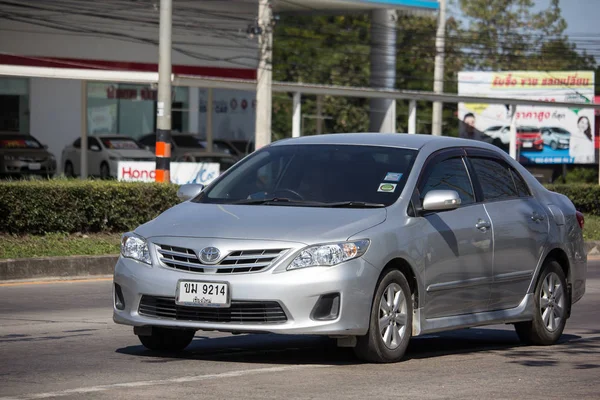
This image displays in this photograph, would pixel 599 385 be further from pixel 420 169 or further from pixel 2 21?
pixel 2 21

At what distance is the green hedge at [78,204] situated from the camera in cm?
1747

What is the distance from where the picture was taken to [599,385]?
7.64 m

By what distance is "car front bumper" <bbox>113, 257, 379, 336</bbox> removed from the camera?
771 cm

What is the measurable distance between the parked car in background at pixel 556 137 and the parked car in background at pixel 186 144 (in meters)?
26.0

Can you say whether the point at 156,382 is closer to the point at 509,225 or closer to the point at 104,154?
the point at 509,225

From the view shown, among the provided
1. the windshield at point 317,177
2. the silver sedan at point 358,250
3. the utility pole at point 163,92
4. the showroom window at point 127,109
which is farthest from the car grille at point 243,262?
the showroom window at point 127,109

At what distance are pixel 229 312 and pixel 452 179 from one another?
7.72 feet

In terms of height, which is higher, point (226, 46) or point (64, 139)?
point (226, 46)

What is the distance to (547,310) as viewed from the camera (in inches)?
392

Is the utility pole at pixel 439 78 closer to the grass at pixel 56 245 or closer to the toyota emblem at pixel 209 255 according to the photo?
the grass at pixel 56 245

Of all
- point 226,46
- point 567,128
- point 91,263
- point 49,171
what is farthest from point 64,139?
point 567,128

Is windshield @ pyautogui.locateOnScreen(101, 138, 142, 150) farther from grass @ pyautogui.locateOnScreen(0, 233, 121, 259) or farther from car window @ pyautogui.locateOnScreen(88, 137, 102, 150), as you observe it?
grass @ pyautogui.locateOnScreen(0, 233, 121, 259)

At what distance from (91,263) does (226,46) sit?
29.3 meters

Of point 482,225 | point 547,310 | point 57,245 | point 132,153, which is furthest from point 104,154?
point 482,225
